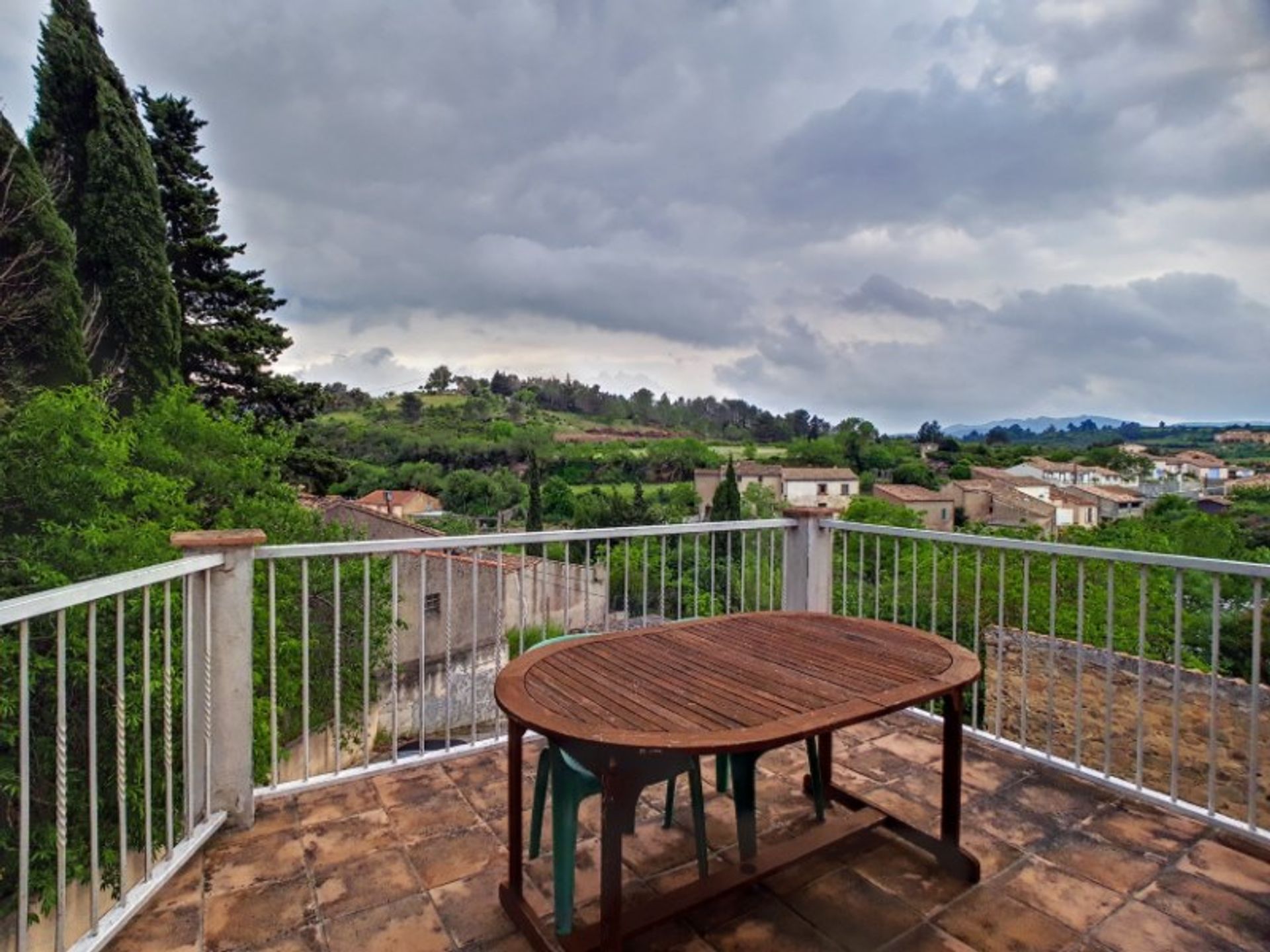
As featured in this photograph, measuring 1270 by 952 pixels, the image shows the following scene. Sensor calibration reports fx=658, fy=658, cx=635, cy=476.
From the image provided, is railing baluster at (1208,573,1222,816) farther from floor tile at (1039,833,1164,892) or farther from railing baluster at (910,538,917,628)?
railing baluster at (910,538,917,628)

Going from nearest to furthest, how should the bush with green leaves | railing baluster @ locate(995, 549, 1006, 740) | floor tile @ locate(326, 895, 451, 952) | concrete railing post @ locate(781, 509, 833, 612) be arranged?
floor tile @ locate(326, 895, 451, 952) → railing baluster @ locate(995, 549, 1006, 740) → concrete railing post @ locate(781, 509, 833, 612) → the bush with green leaves

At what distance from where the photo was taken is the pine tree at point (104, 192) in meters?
11.5

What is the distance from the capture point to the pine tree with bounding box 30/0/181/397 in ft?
37.7

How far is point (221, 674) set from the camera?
2385 mm

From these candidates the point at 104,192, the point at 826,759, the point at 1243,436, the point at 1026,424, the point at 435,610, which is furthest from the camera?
the point at 1026,424

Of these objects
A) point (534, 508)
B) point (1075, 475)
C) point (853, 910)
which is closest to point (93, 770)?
point (853, 910)

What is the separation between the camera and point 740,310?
51.8 ft

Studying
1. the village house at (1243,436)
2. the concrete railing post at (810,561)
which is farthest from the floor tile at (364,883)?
the village house at (1243,436)

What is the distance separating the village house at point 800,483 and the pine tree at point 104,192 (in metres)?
26.9

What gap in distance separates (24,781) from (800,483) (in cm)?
3740

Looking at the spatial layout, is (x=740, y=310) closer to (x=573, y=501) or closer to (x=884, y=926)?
(x=884, y=926)

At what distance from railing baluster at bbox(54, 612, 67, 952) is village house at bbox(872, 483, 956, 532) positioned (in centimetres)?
3105

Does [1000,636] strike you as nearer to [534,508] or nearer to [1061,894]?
[1061,894]

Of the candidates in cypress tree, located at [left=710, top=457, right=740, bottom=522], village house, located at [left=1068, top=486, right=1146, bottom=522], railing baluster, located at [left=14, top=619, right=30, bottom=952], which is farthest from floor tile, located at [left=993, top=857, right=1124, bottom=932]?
village house, located at [left=1068, top=486, right=1146, bottom=522]
